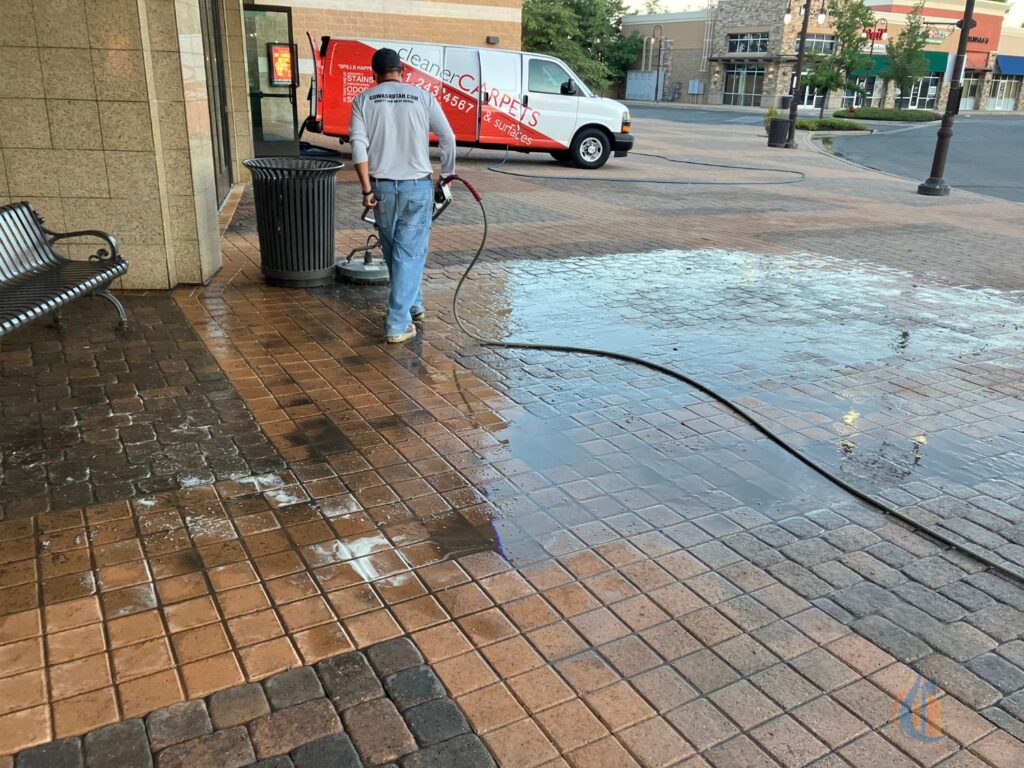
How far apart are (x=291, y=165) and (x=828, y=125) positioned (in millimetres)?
32631

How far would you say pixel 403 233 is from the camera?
5.79m

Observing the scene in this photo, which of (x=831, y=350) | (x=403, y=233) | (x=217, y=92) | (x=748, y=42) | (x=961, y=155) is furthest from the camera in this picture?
(x=748, y=42)

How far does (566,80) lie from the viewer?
1688 centimetres

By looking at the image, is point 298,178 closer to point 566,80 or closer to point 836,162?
point 566,80

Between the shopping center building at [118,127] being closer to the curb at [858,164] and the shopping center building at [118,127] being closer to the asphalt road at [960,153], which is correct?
the curb at [858,164]

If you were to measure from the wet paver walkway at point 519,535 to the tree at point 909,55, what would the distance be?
156 ft

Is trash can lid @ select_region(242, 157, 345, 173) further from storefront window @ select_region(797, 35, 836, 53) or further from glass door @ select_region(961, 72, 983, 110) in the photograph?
glass door @ select_region(961, 72, 983, 110)

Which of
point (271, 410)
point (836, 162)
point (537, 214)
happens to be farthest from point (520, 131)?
point (271, 410)

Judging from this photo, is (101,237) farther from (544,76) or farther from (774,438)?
(544,76)

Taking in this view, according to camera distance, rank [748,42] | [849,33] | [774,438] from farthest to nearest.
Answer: [748,42] < [849,33] < [774,438]

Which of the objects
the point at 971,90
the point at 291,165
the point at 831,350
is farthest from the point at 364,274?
the point at 971,90

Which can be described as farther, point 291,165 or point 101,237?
point 291,165

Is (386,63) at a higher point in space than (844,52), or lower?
lower

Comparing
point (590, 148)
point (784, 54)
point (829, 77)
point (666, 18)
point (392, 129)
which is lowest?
point (590, 148)
